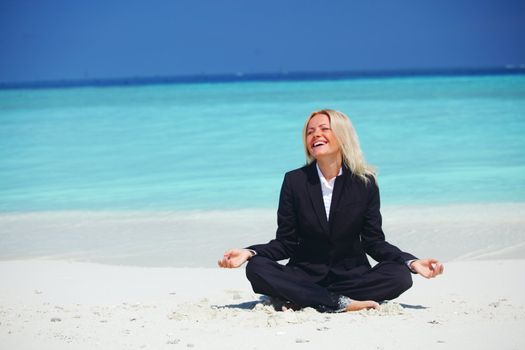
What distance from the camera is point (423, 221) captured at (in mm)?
6992

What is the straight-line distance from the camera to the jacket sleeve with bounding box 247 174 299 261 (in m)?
4.09

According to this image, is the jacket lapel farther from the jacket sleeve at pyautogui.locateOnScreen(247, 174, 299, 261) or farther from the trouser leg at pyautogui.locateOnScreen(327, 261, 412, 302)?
the trouser leg at pyautogui.locateOnScreen(327, 261, 412, 302)

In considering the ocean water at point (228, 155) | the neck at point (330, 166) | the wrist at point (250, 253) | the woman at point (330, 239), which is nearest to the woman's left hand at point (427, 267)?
the woman at point (330, 239)

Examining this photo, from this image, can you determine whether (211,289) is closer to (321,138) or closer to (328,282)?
(328,282)

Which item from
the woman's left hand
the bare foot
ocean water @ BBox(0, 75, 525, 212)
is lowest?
ocean water @ BBox(0, 75, 525, 212)

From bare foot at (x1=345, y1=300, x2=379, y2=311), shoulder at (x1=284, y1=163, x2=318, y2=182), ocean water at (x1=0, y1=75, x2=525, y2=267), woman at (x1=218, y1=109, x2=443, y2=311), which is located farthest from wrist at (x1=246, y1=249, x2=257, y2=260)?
ocean water at (x1=0, y1=75, x2=525, y2=267)

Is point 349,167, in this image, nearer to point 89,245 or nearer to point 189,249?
point 189,249

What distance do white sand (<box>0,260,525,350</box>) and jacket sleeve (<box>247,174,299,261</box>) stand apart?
251 millimetres

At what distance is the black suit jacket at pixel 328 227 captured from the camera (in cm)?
402

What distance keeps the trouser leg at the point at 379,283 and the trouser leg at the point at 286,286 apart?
9cm

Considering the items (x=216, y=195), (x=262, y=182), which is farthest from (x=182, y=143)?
(x=216, y=195)

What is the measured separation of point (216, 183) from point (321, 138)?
5945mm

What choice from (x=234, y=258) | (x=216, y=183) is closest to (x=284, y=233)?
(x=234, y=258)

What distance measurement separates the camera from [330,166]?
13.4 feet
